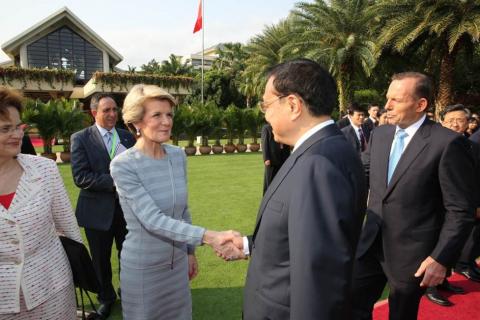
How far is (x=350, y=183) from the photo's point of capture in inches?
60.0

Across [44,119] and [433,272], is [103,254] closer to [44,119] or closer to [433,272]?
[433,272]

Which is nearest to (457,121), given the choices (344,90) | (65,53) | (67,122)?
(67,122)

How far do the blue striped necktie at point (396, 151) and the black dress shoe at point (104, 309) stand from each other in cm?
289

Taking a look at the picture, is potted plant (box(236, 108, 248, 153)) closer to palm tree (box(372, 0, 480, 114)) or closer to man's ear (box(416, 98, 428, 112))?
palm tree (box(372, 0, 480, 114))

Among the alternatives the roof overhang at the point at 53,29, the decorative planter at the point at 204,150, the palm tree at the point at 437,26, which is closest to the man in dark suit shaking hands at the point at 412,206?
the palm tree at the point at 437,26

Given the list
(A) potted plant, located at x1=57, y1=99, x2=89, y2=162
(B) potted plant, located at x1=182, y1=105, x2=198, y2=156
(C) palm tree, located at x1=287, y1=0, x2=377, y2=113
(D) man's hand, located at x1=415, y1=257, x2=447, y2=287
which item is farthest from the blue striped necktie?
(C) palm tree, located at x1=287, y1=0, x2=377, y2=113

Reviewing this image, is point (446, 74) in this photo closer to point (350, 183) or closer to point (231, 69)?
point (350, 183)

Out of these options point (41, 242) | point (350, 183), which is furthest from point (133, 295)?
point (350, 183)

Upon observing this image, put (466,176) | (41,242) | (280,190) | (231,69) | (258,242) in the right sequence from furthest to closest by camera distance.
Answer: (231,69), (466,176), (41,242), (258,242), (280,190)

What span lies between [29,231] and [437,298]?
3.78 metres

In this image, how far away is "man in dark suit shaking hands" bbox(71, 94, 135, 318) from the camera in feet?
12.0

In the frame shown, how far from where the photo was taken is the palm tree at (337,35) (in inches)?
807

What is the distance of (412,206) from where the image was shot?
8.46 ft

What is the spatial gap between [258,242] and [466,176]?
5.18 feet
